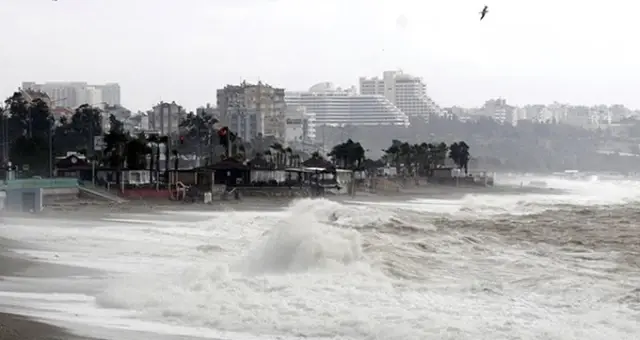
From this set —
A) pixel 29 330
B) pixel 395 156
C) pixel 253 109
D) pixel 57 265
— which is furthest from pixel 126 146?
pixel 253 109

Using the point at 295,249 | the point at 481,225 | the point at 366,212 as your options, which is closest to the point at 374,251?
the point at 295,249

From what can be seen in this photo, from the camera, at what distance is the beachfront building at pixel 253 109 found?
140000mm

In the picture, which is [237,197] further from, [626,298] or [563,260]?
[626,298]

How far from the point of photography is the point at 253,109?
5655 inches

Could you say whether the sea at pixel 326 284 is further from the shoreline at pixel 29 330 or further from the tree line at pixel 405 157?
the tree line at pixel 405 157

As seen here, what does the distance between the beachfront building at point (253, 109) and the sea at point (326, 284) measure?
111990 millimetres

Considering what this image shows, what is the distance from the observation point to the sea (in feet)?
39.3

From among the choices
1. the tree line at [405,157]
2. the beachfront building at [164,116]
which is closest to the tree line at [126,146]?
the tree line at [405,157]

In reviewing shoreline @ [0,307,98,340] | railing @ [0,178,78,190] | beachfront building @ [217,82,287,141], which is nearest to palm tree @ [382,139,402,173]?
beachfront building @ [217,82,287,141]

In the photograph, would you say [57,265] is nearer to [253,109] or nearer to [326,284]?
[326,284]

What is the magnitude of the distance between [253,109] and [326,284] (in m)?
129

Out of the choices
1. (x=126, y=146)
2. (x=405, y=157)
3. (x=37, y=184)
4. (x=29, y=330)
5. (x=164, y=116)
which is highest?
(x=164, y=116)

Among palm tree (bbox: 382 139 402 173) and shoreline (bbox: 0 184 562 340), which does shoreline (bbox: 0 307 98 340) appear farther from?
palm tree (bbox: 382 139 402 173)

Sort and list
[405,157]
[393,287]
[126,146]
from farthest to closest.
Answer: [405,157] < [126,146] < [393,287]
